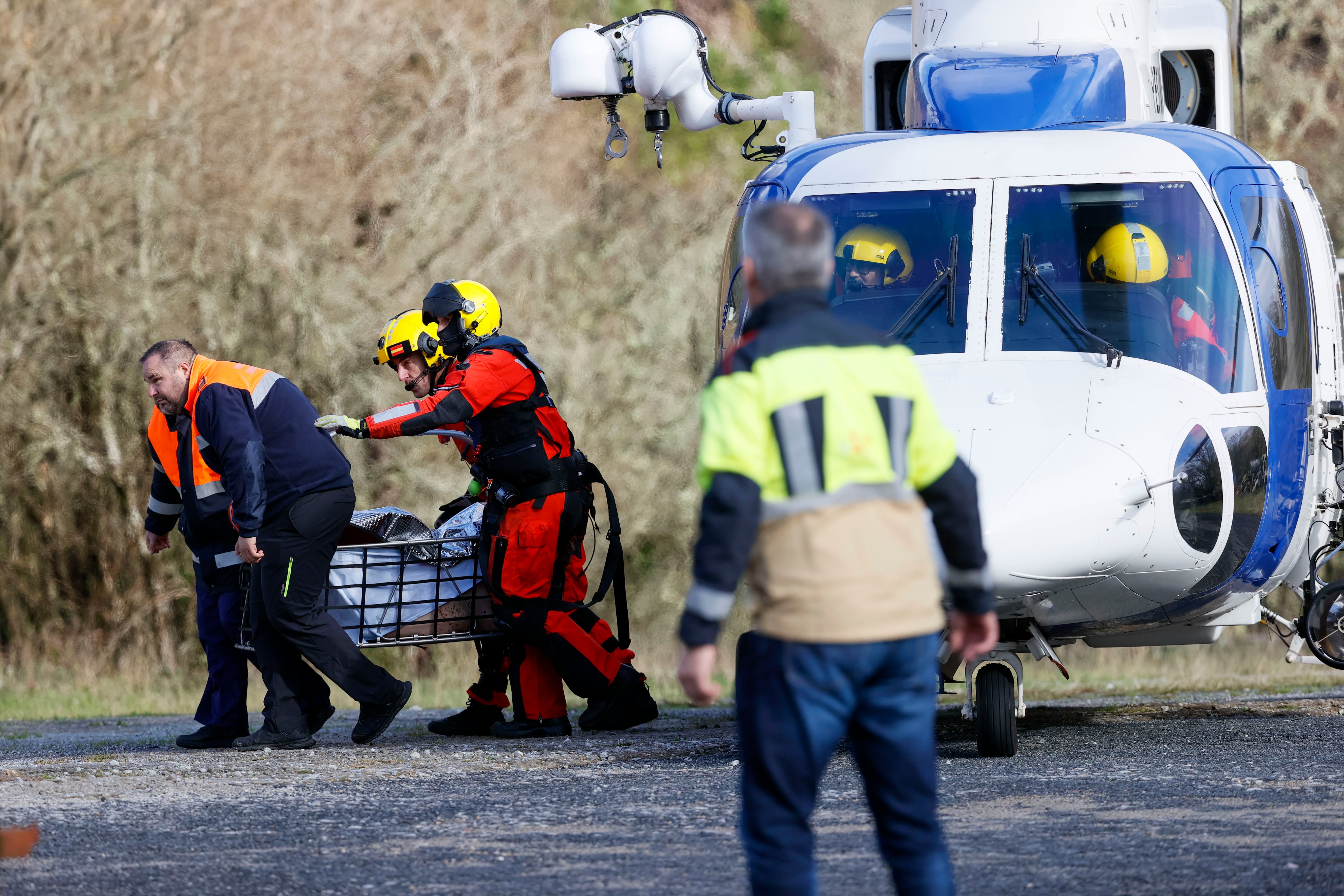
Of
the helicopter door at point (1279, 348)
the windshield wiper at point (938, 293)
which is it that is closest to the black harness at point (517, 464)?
the windshield wiper at point (938, 293)

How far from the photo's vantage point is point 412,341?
910 cm

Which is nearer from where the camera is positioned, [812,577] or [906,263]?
[812,577]

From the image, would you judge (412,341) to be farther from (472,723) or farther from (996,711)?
(996,711)

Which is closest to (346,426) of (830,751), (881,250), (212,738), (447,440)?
(447,440)

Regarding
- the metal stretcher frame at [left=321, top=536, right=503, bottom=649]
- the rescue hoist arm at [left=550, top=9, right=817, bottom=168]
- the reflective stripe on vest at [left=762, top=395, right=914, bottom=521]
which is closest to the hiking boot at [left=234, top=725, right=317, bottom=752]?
the metal stretcher frame at [left=321, top=536, right=503, bottom=649]

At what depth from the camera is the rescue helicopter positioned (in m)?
6.86

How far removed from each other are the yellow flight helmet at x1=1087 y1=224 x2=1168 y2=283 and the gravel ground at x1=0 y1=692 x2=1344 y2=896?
201 centimetres

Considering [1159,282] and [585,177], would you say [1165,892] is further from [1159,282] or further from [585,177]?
[585,177]

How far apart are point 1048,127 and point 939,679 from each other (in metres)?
2.61

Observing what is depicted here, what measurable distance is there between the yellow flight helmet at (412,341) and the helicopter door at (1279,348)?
12.8 feet

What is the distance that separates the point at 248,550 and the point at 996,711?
11.1 ft

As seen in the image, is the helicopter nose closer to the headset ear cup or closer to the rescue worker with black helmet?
the headset ear cup

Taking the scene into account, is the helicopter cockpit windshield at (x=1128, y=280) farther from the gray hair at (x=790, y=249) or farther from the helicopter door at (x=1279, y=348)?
the gray hair at (x=790, y=249)

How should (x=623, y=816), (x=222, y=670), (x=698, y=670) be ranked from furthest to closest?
(x=222, y=670) → (x=623, y=816) → (x=698, y=670)
